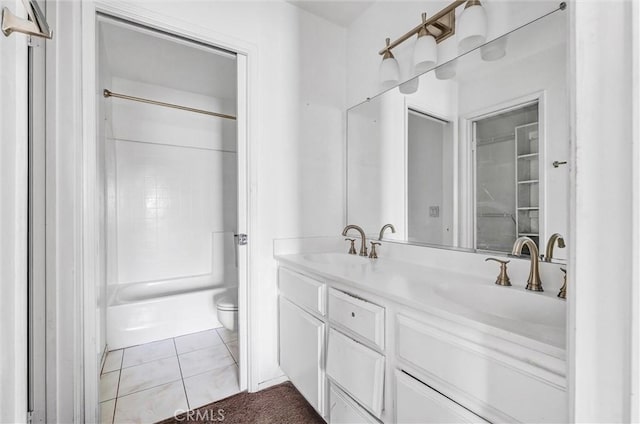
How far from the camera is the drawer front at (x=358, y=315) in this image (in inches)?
40.7

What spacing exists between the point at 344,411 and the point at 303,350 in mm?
361

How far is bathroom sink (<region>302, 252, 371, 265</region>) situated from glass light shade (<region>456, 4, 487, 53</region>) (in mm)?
1194

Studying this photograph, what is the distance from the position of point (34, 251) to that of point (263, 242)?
1024 mm

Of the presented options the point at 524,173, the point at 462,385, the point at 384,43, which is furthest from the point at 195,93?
the point at 462,385

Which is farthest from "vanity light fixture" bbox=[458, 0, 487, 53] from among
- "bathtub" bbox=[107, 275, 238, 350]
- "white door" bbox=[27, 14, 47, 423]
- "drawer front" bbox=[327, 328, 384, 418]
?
"bathtub" bbox=[107, 275, 238, 350]

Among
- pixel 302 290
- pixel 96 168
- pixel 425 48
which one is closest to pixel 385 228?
pixel 302 290

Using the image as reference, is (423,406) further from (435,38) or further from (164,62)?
(164,62)

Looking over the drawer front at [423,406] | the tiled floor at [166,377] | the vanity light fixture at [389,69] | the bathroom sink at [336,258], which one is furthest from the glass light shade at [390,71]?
the tiled floor at [166,377]

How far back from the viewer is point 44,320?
1.22 m

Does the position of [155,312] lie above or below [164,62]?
below

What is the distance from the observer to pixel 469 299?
1115 mm

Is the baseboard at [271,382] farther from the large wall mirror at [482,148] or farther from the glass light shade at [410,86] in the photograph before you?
the glass light shade at [410,86]

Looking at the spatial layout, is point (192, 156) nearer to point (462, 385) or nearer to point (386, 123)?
point (386, 123)

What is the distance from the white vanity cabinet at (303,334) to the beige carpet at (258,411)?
0.14 m
